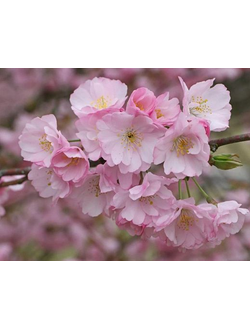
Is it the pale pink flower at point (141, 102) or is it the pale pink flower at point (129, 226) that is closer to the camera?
the pale pink flower at point (141, 102)

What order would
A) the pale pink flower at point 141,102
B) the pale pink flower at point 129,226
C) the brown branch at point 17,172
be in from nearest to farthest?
the pale pink flower at point 141,102 → the pale pink flower at point 129,226 → the brown branch at point 17,172

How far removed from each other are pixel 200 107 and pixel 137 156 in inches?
8.1

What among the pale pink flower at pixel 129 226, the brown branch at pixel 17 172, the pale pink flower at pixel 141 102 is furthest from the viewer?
the brown branch at pixel 17 172

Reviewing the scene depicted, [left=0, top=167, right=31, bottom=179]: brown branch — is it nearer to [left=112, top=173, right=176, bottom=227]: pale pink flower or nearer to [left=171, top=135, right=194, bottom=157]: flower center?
[left=112, top=173, right=176, bottom=227]: pale pink flower

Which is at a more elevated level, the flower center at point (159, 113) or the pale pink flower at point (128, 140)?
the flower center at point (159, 113)

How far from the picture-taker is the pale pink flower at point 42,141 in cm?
109

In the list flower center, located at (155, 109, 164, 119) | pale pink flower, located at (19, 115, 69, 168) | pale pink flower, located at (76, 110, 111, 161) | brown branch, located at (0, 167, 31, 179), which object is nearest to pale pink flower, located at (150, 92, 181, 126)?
flower center, located at (155, 109, 164, 119)

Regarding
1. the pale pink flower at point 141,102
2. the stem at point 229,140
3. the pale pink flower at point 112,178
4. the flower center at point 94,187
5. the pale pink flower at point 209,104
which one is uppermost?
the pale pink flower at point 141,102

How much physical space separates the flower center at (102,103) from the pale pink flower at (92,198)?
7.7 inches

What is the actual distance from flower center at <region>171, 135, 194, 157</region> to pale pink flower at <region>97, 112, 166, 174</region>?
4cm

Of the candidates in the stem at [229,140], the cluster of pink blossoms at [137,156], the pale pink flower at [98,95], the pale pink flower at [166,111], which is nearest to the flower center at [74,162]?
the cluster of pink blossoms at [137,156]

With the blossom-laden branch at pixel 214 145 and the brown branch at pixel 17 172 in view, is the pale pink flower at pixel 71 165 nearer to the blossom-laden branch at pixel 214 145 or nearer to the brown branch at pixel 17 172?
the blossom-laden branch at pixel 214 145

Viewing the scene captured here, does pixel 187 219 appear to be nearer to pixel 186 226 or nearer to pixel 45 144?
pixel 186 226
